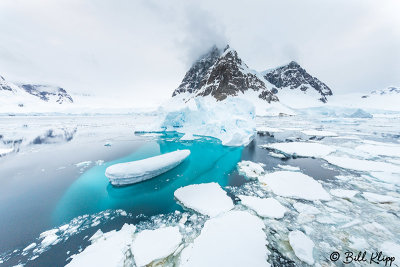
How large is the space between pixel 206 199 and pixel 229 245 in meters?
1.63

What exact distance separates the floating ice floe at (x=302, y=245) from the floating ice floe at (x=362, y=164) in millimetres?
5567

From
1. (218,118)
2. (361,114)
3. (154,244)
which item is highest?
(361,114)

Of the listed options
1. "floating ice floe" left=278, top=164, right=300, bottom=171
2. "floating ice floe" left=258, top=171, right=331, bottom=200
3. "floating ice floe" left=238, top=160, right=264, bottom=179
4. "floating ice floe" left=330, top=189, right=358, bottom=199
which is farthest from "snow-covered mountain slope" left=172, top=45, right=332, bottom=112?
"floating ice floe" left=330, top=189, right=358, bottom=199

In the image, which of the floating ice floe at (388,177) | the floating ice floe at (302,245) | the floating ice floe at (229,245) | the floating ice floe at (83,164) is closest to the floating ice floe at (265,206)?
the floating ice floe at (229,245)

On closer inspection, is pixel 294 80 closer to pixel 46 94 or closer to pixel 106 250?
pixel 106 250

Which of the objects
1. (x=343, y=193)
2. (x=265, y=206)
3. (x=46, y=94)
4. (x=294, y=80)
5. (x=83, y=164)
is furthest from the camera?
(x=46, y=94)

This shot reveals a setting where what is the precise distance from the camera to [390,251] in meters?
2.84

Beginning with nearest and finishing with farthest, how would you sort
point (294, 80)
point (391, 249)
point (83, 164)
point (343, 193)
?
point (391, 249) → point (343, 193) → point (83, 164) → point (294, 80)

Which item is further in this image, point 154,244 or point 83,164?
point 83,164

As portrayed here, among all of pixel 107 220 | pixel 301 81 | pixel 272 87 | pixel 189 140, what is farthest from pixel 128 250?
pixel 301 81

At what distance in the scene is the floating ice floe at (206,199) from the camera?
4.16m

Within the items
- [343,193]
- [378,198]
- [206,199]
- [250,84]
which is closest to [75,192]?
[206,199]

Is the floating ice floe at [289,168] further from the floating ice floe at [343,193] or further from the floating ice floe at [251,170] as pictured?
the floating ice floe at [343,193]

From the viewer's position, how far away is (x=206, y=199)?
15.2 feet
